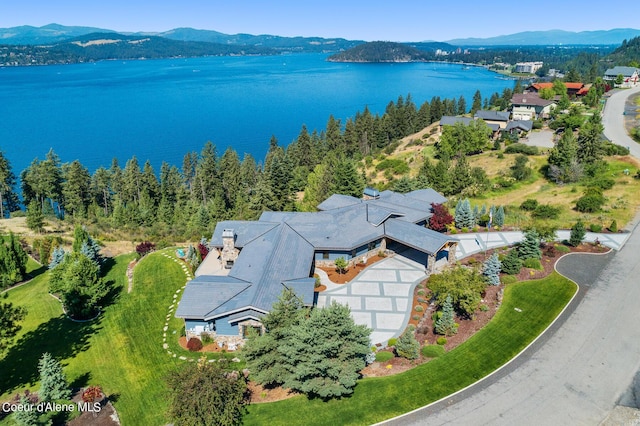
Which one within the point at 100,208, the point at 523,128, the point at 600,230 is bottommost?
the point at 100,208

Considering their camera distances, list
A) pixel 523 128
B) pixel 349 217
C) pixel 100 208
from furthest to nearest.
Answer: pixel 523 128
pixel 100 208
pixel 349 217

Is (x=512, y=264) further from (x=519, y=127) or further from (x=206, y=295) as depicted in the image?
(x=519, y=127)

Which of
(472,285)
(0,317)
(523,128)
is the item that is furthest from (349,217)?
(523,128)

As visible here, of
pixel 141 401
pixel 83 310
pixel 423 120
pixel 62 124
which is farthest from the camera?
pixel 62 124

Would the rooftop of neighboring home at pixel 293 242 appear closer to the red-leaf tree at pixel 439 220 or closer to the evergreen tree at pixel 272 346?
the red-leaf tree at pixel 439 220

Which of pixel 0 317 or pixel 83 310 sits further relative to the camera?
pixel 83 310

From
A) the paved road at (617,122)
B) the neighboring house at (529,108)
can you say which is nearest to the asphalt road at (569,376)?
the paved road at (617,122)

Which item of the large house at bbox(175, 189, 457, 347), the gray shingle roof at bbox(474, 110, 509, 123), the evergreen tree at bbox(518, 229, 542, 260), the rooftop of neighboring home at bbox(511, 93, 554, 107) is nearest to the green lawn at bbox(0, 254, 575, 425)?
the evergreen tree at bbox(518, 229, 542, 260)

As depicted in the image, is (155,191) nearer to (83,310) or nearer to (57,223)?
(57,223)
